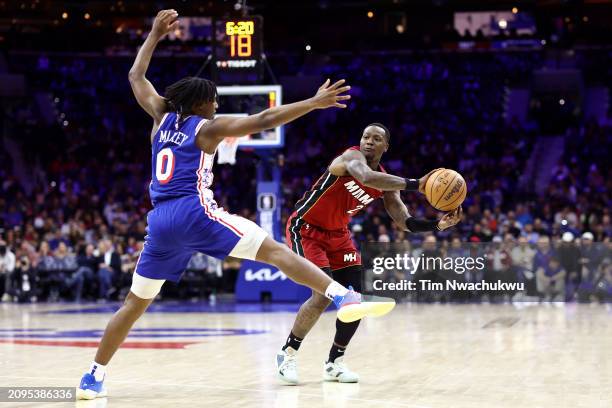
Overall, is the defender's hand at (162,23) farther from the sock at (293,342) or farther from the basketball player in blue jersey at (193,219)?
the sock at (293,342)

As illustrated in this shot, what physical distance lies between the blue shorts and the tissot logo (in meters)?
11.7

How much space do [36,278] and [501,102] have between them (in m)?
16.0

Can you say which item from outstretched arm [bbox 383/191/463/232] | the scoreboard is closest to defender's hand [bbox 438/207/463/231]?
outstretched arm [bbox 383/191/463/232]

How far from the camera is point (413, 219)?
24.2ft

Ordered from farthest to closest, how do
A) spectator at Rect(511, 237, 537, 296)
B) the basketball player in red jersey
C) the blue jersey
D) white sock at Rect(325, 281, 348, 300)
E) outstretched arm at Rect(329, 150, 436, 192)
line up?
spectator at Rect(511, 237, 537, 296), the basketball player in red jersey, outstretched arm at Rect(329, 150, 436, 192), the blue jersey, white sock at Rect(325, 281, 348, 300)

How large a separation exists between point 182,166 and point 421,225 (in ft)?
6.74

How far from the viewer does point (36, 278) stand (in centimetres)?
1917

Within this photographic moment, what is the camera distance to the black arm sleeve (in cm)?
716

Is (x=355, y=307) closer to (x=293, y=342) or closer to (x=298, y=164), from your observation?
(x=293, y=342)

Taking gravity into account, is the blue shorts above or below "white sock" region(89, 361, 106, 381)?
above

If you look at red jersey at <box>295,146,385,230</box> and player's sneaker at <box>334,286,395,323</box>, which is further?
red jersey at <box>295,146,385,230</box>

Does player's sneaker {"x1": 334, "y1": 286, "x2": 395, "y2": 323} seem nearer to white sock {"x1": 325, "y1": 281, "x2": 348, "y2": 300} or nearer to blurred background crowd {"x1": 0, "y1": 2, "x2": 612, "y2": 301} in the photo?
white sock {"x1": 325, "y1": 281, "x2": 348, "y2": 300}

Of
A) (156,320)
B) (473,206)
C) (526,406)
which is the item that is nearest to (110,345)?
(526,406)

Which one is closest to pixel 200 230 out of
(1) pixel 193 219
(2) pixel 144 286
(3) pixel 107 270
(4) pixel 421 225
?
(1) pixel 193 219
